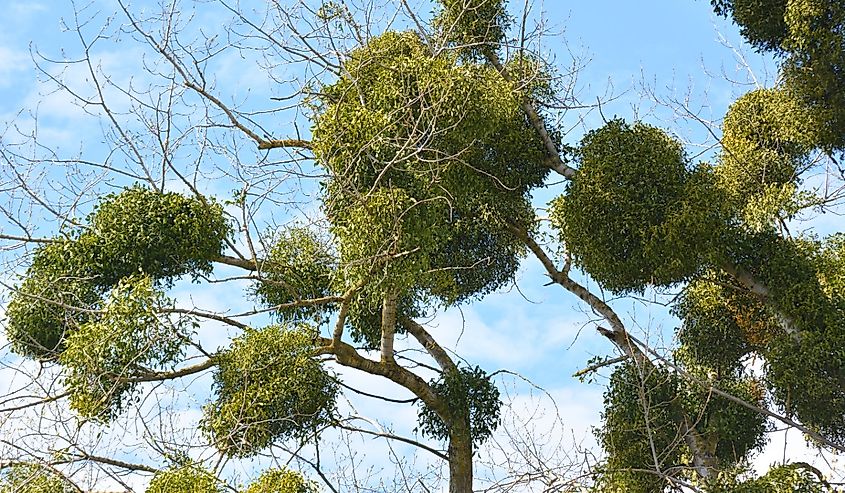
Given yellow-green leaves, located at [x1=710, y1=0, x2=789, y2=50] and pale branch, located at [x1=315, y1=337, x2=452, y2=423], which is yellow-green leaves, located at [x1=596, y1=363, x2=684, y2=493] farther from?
yellow-green leaves, located at [x1=710, y1=0, x2=789, y2=50]

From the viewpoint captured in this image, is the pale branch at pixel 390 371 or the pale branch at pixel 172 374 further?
the pale branch at pixel 390 371

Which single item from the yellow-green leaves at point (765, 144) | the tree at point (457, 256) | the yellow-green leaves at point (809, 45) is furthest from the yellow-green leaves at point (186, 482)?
the yellow-green leaves at point (809, 45)

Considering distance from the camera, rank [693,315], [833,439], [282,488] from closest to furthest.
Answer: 1. [282,488]
2. [833,439]
3. [693,315]

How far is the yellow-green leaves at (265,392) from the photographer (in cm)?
626

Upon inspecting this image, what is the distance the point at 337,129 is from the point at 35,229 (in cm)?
201

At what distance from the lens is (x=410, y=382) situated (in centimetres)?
727

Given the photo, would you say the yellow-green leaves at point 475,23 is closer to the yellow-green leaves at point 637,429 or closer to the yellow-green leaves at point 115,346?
the yellow-green leaves at point 637,429

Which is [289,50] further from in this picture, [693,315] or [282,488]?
[693,315]

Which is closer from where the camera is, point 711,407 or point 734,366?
point 711,407

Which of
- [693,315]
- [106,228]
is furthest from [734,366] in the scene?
[106,228]

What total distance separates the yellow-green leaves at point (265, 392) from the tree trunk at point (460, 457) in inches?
46.9

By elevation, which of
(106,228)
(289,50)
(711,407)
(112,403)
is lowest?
(112,403)

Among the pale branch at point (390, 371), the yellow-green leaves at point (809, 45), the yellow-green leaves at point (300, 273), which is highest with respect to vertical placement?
the yellow-green leaves at point (809, 45)

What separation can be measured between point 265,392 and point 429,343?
1806mm
